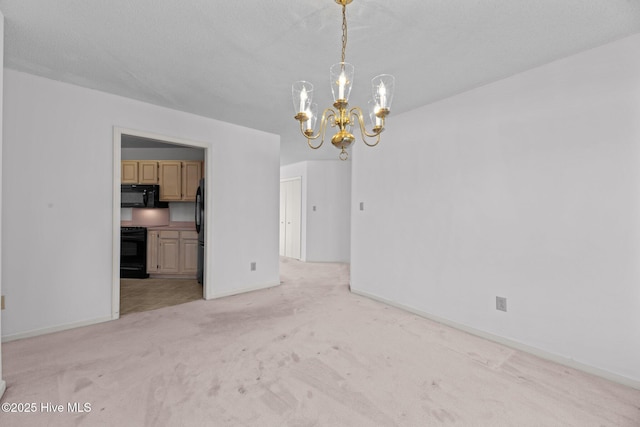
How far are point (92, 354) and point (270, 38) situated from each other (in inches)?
110

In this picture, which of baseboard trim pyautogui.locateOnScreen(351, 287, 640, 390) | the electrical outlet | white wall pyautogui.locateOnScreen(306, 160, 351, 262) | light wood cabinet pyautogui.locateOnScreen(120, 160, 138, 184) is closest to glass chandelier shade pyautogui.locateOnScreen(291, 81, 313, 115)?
the electrical outlet

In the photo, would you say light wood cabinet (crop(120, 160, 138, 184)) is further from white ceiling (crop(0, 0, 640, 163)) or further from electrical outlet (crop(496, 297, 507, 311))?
electrical outlet (crop(496, 297, 507, 311))

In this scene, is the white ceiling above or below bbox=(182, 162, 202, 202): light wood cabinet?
above

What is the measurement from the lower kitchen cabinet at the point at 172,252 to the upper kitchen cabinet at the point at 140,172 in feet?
3.16

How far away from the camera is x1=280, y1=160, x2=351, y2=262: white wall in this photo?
6.49 metres

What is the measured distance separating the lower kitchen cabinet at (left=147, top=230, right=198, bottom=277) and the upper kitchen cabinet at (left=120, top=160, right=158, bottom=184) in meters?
0.96

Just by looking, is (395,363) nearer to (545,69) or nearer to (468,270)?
(468,270)

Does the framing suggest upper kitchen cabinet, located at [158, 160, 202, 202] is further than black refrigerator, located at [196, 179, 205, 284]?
Yes

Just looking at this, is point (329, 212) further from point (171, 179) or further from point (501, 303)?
point (501, 303)

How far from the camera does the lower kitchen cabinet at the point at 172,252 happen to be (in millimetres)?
4711

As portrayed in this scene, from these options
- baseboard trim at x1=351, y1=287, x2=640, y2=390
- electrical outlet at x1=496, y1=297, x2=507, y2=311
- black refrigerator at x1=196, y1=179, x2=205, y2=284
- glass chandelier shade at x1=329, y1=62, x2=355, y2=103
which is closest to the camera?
glass chandelier shade at x1=329, y1=62, x2=355, y2=103

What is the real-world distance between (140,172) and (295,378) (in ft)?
15.2

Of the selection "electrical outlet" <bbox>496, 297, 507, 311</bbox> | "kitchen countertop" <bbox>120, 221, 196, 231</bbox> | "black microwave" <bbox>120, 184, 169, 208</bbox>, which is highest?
"black microwave" <bbox>120, 184, 169, 208</bbox>

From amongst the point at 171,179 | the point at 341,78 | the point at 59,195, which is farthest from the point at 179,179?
the point at 341,78
